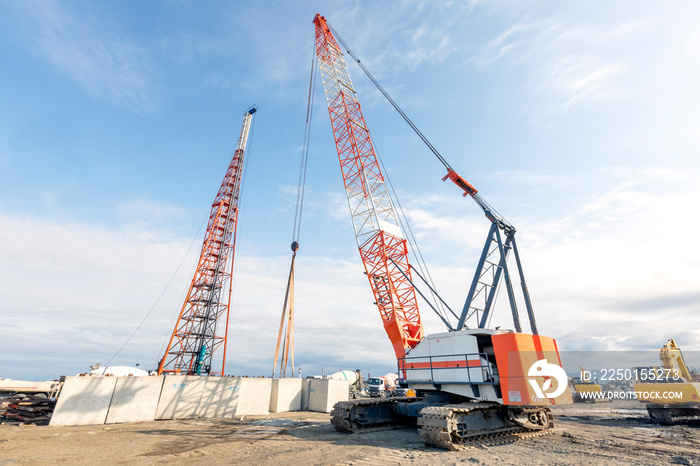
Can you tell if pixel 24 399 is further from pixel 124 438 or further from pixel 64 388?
pixel 124 438

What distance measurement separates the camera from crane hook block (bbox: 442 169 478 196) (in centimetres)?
2184

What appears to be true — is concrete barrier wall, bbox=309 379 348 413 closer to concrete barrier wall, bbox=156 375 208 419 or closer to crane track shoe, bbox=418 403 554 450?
concrete barrier wall, bbox=156 375 208 419

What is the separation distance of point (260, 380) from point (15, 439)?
464 inches

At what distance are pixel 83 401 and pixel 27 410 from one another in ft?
10.4

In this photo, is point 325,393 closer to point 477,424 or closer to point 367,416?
point 367,416

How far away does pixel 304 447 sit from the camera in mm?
10805

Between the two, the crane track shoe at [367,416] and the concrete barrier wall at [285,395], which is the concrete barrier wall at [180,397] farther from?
the crane track shoe at [367,416]

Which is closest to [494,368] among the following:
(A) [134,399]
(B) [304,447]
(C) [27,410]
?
(B) [304,447]

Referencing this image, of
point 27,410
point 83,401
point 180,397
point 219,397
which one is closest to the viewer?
point 83,401

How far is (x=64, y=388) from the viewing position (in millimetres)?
15508

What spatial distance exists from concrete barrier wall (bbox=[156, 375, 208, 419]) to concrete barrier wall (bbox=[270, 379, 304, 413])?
4881 millimetres

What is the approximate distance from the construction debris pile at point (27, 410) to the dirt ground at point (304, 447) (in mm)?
1963

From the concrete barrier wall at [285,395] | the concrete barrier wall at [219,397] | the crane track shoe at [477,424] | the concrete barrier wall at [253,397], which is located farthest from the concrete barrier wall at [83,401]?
the crane track shoe at [477,424]

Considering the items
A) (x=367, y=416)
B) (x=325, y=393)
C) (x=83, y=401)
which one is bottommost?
(x=367, y=416)
